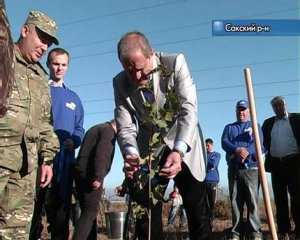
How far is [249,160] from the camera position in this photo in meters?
7.47

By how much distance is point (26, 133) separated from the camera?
3.73 meters

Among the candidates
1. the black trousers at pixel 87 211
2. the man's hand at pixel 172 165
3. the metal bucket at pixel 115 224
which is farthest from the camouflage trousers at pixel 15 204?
the metal bucket at pixel 115 224

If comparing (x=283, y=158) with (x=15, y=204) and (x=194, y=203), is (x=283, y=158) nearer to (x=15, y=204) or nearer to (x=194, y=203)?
(x=194, y=203)

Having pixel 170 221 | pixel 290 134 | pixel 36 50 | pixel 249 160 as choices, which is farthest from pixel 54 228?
pixel 170 221

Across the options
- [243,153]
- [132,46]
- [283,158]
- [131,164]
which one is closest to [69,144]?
[131,164]

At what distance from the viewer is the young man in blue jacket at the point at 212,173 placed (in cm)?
1063

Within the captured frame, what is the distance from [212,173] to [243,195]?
11.7 ft

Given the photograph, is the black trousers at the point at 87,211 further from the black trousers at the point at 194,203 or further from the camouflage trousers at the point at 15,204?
the black trousers at the point at 194,203

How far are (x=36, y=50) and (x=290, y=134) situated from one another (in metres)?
4.82

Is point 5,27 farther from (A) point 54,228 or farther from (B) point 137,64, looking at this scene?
(A) point 54,228

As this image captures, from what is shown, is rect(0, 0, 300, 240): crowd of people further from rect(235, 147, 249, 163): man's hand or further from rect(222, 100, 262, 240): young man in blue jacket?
rect(235, 147, 249, 163): man's hand

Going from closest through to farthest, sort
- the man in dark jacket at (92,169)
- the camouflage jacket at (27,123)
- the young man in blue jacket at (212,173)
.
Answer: the camouflage jacket at (27,123) → the man in dark jacket at (92,169) → the young man in blue jacket at (212,173)

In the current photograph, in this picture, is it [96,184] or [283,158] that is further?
[283,158]

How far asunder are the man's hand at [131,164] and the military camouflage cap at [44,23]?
45.1 inches
